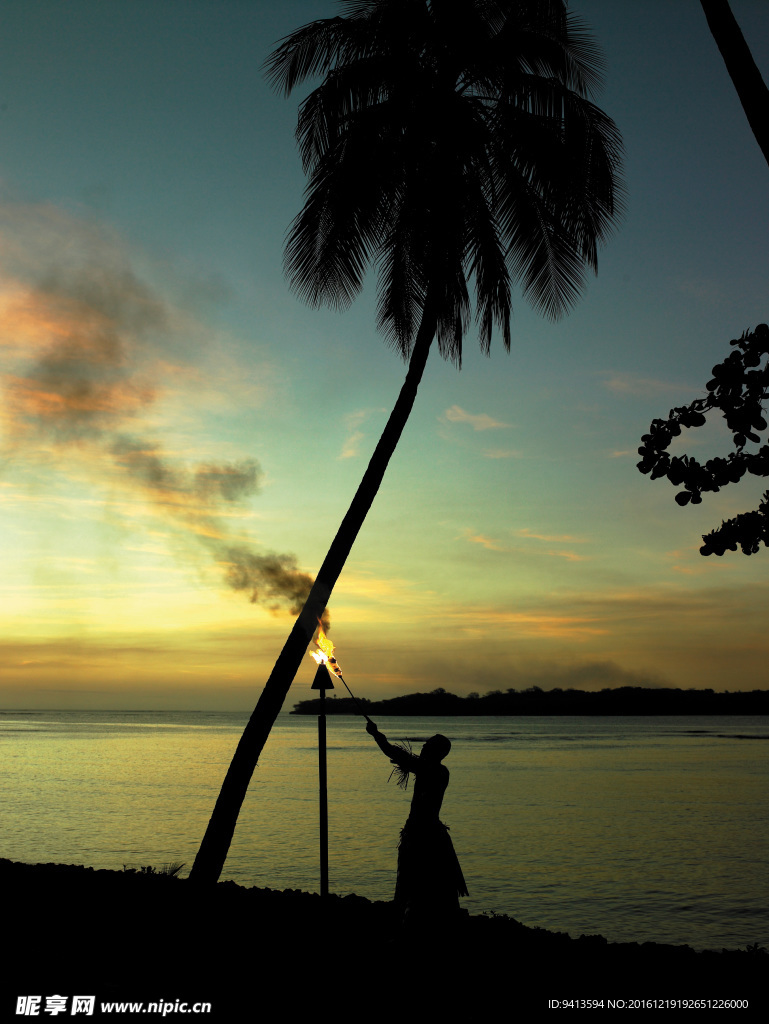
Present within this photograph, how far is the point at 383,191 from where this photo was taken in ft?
39.9

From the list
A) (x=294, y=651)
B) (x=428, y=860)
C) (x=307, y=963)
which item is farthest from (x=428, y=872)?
(x=294, y=651)

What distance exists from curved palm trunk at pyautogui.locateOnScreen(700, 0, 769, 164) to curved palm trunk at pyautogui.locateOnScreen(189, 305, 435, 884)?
17.5ft

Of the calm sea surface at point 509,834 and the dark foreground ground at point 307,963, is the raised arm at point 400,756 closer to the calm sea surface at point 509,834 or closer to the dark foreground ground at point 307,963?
the dark foreground ground at point 307,963

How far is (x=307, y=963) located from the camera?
802 centimetres

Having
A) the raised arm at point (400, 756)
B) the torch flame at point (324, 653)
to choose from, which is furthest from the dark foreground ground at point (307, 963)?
the torch flame at point (324, 653)

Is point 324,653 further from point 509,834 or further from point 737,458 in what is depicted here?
point 509,834

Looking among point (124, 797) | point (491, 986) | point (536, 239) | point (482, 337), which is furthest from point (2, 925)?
point (124, 797)

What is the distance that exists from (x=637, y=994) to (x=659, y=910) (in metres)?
12.0

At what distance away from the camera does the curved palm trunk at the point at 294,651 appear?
10.1 metres

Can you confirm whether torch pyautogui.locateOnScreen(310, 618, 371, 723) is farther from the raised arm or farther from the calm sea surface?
the calm sea surface

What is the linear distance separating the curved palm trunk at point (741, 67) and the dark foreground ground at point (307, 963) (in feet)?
23.2

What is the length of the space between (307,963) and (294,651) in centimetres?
379

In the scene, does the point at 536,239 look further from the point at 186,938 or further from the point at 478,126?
the point at 186,938

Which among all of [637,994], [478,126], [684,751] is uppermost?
[478,126]
